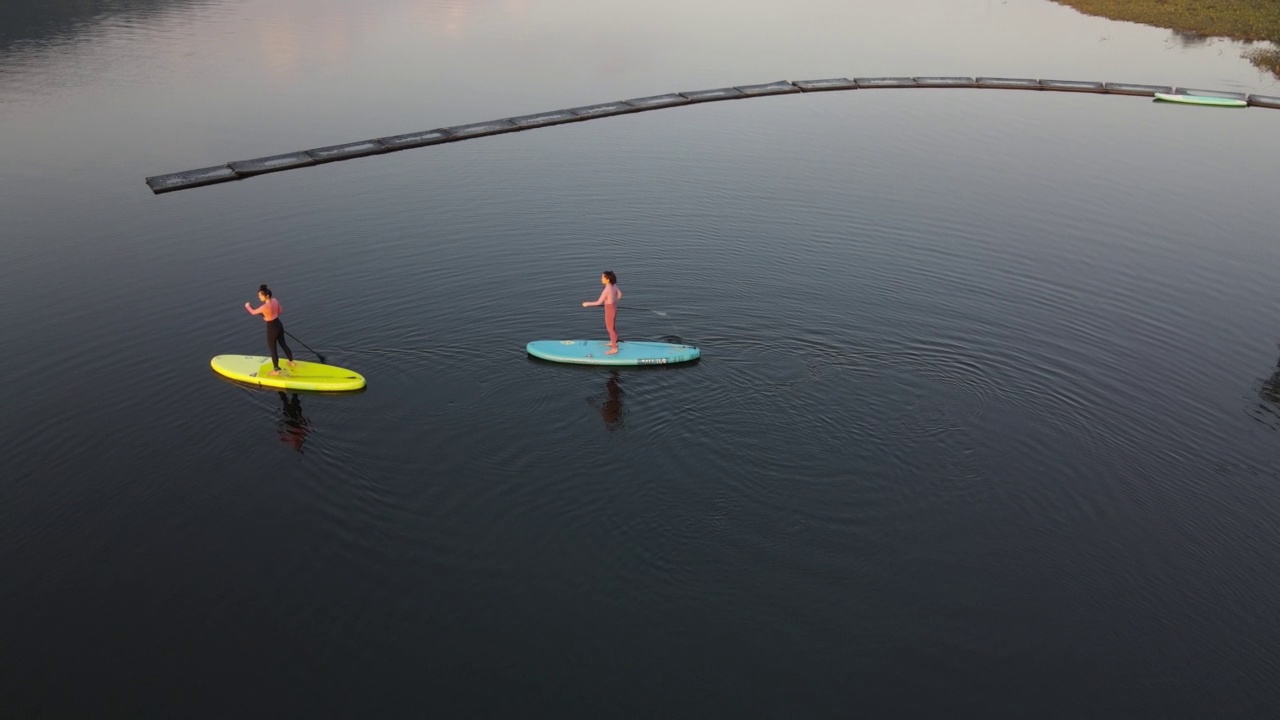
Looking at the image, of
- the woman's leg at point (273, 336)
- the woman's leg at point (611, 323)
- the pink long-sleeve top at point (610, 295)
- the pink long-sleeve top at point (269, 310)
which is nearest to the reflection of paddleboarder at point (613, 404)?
the woman's leg at point (611, 323)

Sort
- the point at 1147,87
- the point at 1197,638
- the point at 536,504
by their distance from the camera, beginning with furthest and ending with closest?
the point at 1147,87 < the point at 536,504 < the point at 1197,638

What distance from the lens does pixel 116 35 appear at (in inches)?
2272

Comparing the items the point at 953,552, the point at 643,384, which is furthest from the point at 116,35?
the point at 953,552

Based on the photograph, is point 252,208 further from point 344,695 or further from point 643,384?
point 344,695

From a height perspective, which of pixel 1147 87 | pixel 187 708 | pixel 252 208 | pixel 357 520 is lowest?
pixel 187 708

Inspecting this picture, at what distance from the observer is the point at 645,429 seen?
22.1 meters

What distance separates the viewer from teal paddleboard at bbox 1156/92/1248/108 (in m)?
50.4

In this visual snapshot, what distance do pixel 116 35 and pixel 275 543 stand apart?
51234mm

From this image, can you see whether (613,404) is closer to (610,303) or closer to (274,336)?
(610,303)

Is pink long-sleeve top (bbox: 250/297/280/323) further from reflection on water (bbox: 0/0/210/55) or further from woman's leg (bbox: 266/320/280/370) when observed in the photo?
reflection on water (bbox: 0/0/210/55)

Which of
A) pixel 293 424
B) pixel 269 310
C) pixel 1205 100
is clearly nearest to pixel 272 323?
pixel 269 310

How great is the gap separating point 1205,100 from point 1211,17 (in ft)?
76.7

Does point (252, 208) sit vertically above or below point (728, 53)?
below

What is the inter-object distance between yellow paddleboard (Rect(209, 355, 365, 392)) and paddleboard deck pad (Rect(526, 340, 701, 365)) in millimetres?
4494
